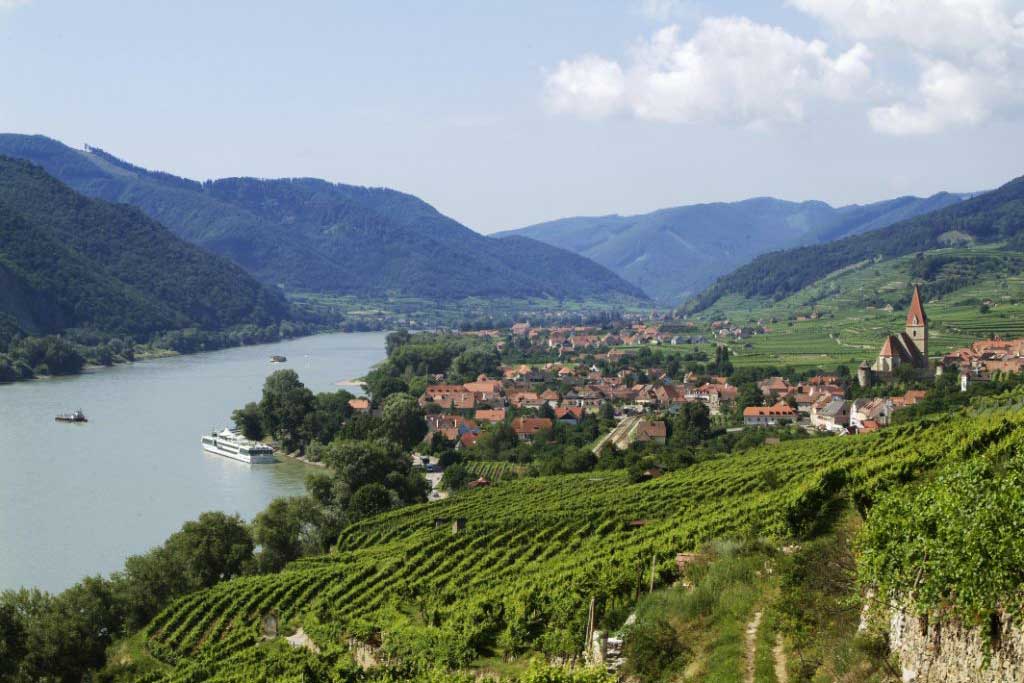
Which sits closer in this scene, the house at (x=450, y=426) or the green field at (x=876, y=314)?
the house at (x=450, y=426)

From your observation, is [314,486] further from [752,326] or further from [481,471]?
[752,326]

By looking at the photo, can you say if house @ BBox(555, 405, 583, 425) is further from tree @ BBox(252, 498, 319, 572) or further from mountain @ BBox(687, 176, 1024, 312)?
mountain @ BBox(687, 176, 1024, 312)

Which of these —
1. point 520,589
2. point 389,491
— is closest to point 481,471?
point 389,491

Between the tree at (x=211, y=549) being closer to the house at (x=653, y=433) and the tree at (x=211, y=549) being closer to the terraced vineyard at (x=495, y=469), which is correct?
the terraced vineyard at (x=495, y=469)

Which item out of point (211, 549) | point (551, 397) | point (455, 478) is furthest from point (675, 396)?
point (211, 549)

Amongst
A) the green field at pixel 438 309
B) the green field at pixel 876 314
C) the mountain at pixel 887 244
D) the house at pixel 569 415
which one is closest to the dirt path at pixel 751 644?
the house at pixel 569 415

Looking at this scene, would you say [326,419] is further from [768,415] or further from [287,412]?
→ [768,415]
